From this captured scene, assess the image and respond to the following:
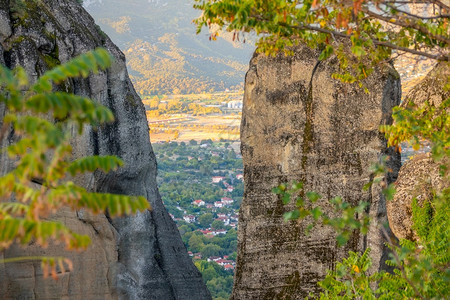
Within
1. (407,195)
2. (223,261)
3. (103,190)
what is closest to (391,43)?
(407,195)

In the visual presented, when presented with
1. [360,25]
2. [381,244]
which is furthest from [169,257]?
[360,25]

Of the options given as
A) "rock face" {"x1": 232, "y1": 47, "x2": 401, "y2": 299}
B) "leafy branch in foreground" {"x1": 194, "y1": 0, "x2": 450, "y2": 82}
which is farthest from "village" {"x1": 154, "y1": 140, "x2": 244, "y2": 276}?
"leafy branch in foreground" {"x1": 194, "y1": 0, "x2": 450, "y2": 82}

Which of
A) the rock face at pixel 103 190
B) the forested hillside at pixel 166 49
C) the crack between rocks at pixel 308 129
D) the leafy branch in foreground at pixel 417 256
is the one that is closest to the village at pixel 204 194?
the forested hillside at pixel 166 49

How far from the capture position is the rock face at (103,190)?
35.4ft

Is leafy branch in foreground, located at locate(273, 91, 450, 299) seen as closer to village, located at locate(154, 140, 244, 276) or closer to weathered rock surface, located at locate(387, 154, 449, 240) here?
weathered rock surface, located at locate(387, 154, 449, 240)

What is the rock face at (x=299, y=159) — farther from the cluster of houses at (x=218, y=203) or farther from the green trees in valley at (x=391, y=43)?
the cluster of houses at (x=218, y=203)

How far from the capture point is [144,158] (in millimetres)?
12820

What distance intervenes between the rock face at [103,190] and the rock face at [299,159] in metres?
2.18

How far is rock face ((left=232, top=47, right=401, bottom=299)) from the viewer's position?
11273 mm

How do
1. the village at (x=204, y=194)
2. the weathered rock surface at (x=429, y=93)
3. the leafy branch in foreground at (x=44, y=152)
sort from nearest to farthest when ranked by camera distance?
the leafy branch in foreground at (x=44, y=152) → the weathered rock surface at (x=429, y=93) → the village at (x=204, y=194)

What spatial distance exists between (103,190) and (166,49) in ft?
230

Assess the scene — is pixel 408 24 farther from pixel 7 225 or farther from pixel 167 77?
pixel 167 77

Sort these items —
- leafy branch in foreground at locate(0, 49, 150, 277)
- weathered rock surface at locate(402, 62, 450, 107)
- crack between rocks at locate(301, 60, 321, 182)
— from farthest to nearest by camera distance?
1. crack between rocks at locate(301, 60, 321, 182)
2. weathered rock surface at locate(402, 62, 450, 107)
3. leafy branch in foreground at locate(0, 49, 150, 277)

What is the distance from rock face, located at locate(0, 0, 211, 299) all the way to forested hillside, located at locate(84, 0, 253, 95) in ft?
181
